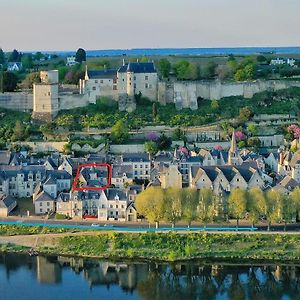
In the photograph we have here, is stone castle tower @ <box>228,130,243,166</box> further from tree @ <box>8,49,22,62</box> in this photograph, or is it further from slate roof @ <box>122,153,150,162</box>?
tree @ <box>8,49,22,62</box>

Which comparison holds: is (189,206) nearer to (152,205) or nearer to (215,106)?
(152,205)

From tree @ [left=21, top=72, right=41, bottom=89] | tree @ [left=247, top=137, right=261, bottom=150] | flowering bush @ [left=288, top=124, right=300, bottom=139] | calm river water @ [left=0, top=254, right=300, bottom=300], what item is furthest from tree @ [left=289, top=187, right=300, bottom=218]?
tree @ [left=21, top=72, right=41, bottom=89]

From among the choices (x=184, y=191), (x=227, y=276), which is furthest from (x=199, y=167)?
(x=227, y=276)

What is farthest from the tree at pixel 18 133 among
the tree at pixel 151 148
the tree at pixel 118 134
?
the tree at pixel 151 148

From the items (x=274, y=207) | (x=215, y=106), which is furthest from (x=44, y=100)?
(x=274, y=207)

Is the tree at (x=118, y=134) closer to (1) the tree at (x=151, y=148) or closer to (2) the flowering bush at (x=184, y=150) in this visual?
(1) the tree at (x=151, y=148)
